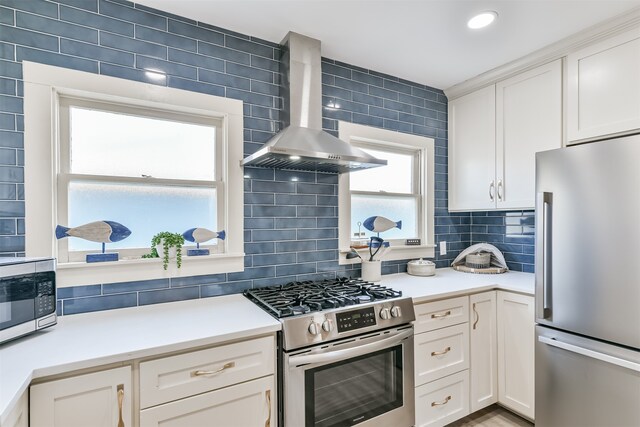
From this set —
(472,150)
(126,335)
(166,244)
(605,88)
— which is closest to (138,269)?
(166,244)

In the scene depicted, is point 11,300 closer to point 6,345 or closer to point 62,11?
point 6,345

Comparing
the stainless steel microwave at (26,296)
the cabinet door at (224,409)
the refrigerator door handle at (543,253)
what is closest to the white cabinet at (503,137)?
the refrigerator door handle at (543,253)

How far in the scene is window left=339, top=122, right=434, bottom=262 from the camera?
244cm

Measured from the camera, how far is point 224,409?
1.36 meters

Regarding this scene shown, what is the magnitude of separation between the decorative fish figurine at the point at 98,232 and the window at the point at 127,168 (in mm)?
51

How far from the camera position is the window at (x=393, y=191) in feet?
8.00

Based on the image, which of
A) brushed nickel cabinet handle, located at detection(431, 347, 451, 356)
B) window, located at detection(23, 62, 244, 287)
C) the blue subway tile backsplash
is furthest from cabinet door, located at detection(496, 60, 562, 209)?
window, located at detection(23, 62, 244, 287)

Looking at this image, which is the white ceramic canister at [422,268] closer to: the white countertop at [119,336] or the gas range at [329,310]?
the gas range at [329,310]

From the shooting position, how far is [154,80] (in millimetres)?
1796

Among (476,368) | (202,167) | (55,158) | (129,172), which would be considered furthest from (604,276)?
(55,158)

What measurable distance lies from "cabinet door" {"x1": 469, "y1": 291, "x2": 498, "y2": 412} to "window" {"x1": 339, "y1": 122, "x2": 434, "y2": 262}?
0.68 metres

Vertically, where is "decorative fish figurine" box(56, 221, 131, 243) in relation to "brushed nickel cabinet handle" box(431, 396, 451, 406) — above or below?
above

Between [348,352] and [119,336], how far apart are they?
1.00 meters

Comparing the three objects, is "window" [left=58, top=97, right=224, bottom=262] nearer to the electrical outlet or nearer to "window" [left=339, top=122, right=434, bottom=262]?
"window" [left=339, top=122, right=434, bottom=262]
